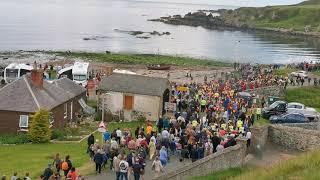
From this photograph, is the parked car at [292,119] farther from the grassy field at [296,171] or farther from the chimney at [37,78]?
the chimney at [37,78]

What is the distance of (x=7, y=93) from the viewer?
33.0m

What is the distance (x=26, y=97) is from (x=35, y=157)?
776 cm

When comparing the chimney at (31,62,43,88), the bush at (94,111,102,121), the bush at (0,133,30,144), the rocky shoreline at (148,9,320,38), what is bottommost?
the bush at (0,133,30,144)

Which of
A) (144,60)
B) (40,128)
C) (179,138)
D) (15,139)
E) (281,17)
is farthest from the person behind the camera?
(281,17)

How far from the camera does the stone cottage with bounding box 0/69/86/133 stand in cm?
3194

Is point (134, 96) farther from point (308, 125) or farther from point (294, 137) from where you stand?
point (294, 137)

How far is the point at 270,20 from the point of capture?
17362 centimetres

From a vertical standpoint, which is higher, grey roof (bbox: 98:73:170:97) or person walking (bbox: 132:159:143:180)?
grey roof (bbox: 98:73:170:97)

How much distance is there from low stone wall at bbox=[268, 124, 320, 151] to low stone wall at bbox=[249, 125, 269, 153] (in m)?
0.90

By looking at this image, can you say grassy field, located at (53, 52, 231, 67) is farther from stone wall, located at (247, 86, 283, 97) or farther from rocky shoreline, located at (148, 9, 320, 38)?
rocky shoreline, located at (148, 9, 320, 38)

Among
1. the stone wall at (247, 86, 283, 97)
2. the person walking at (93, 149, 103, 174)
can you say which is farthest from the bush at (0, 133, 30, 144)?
the stone wall at (247, 86, 283, 97)

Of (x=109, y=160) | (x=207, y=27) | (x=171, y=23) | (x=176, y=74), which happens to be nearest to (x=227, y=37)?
(x=207, y=27)

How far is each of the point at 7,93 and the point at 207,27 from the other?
147m

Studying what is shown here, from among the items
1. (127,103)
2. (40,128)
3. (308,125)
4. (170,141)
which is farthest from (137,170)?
(127,103)
